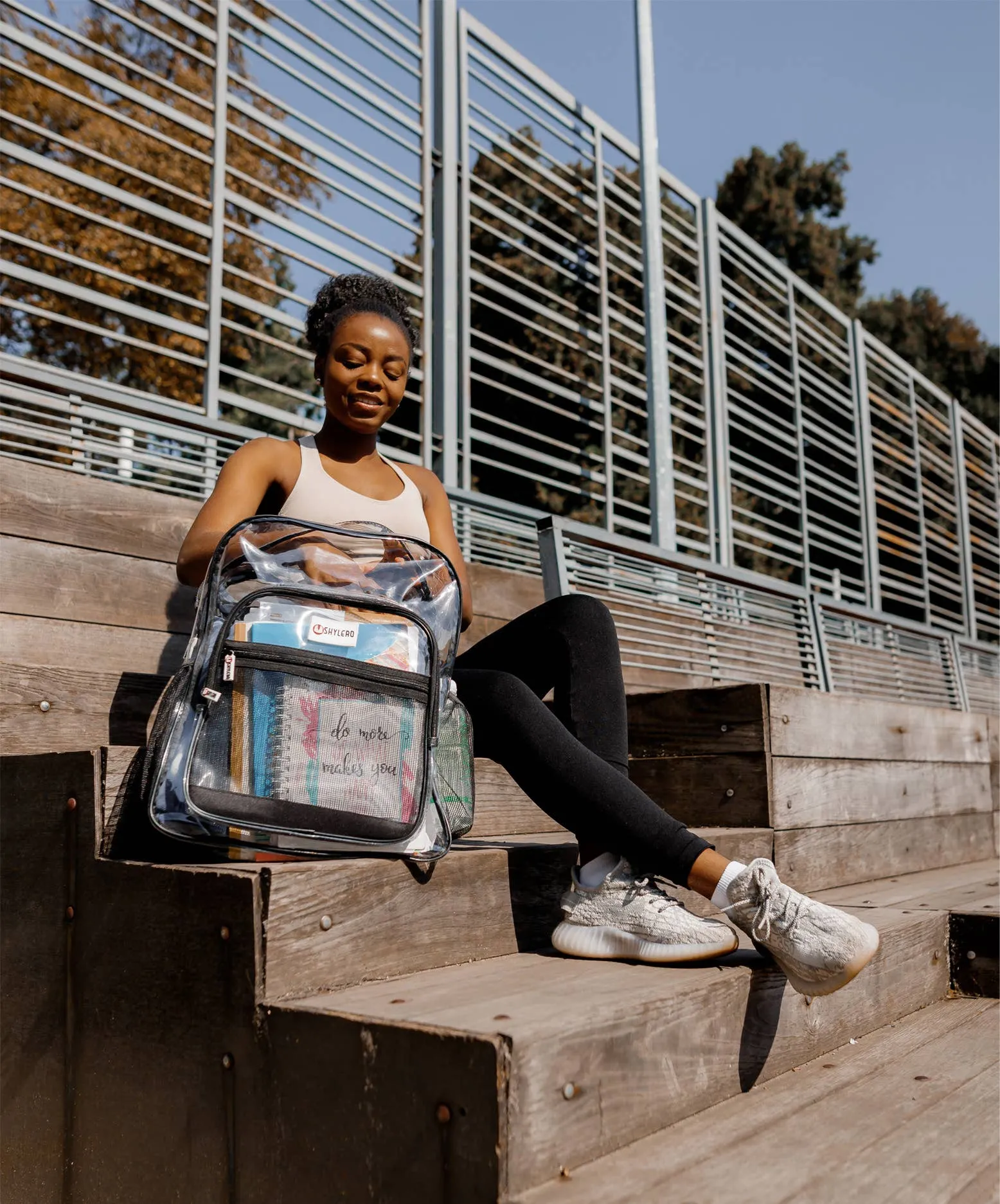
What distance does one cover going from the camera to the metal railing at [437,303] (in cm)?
461

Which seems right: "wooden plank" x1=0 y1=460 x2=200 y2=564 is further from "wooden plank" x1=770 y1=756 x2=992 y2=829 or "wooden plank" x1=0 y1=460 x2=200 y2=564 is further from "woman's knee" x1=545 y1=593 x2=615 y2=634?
"wooden plank" x1=770 y1=756 x2=992 y2=829

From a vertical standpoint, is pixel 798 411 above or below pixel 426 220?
above

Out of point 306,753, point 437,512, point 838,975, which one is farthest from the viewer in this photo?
point 437,512

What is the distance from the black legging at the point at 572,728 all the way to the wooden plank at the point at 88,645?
1.16 metres

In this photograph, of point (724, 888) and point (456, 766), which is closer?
point (724, 888)

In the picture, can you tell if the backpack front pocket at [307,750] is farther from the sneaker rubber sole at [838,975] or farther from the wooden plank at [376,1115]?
the sneaker rubber sole at [838,975]

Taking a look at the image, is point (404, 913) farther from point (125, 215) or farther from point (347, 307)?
point (125, 215)

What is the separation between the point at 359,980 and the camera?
1934 mm

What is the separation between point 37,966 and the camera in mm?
2098

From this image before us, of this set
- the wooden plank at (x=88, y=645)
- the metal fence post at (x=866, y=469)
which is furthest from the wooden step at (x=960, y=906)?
the metal fence post at (x=866, y=469)

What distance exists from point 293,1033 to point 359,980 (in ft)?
0.78

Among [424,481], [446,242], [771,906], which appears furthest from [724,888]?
[446,242]

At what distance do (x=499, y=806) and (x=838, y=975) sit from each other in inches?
44.5

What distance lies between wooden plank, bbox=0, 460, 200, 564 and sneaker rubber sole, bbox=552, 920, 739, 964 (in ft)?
6.10
